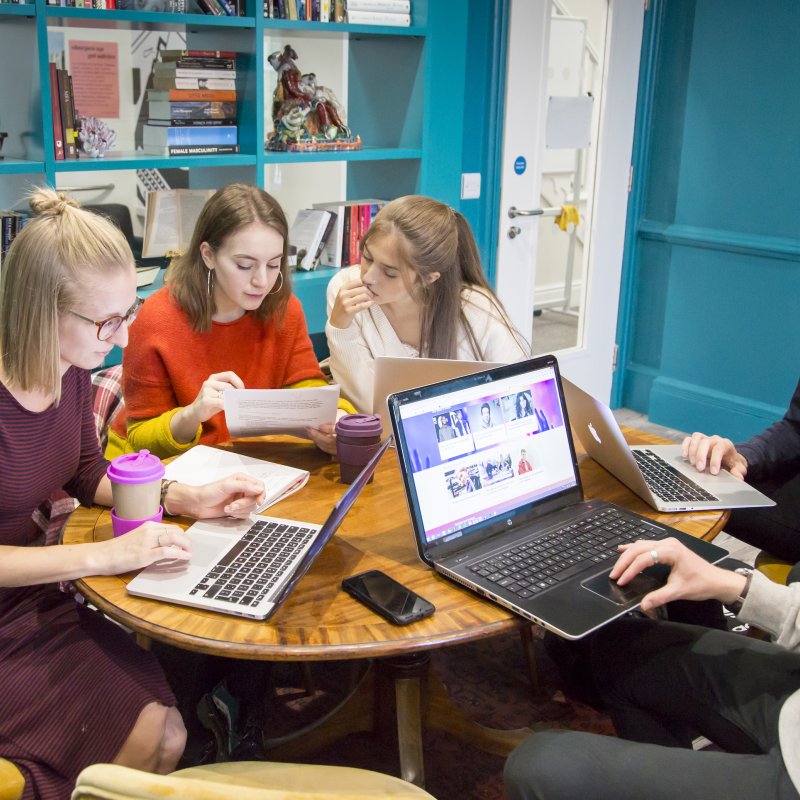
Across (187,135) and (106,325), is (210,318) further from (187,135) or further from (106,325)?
(187,135)

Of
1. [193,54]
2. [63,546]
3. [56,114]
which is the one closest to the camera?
[63,546]

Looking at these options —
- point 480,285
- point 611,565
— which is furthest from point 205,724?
point 480,285

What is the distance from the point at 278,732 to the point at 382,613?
900 mm

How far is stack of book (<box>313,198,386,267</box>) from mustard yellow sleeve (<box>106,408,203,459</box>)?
147 cm

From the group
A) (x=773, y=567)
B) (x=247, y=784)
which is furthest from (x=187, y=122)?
(x=247, y=784)

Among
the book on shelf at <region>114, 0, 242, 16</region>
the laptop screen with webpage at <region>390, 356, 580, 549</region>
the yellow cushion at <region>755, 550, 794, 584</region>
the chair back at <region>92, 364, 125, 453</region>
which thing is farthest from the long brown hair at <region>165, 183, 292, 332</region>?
the yellow cushion at <region>755, 550, 794, 584</region>

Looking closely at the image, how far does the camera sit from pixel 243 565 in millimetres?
1486

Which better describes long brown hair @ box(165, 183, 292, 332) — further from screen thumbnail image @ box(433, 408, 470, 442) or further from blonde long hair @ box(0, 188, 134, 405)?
screen thumbnail image @ box(433, 408, 470, 442)

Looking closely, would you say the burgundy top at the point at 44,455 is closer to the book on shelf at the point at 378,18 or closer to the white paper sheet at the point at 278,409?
the white paper sheet at the point at 278,409

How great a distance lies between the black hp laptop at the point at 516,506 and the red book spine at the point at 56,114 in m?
1.68

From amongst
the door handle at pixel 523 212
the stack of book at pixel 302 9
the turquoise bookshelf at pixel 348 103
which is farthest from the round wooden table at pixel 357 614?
the door handle at pixel 523 212

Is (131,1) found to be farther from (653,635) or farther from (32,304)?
(653,635)

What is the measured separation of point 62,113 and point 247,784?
2.06m

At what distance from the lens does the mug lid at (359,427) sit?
1795 mm
